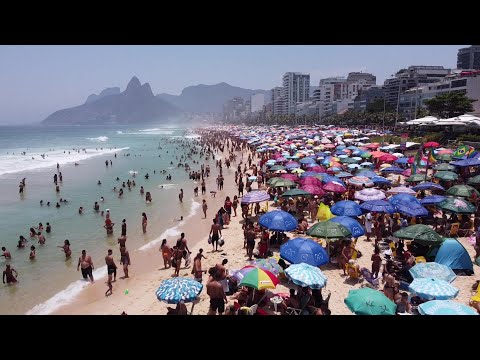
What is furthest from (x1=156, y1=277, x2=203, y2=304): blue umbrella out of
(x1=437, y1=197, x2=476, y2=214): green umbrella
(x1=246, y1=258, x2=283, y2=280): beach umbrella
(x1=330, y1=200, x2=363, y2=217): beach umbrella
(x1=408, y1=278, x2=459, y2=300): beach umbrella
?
(x1=437, y1=197, x2=476, y2=214): green umbrella

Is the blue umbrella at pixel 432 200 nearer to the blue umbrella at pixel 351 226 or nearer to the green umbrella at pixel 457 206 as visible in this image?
the green umbrella at pixel 457 206

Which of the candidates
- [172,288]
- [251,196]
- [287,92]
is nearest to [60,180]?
[251,196]

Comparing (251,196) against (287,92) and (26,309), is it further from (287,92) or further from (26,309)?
(287,92)

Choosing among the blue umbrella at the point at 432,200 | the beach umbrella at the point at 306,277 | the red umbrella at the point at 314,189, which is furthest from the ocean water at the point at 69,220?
the blue umbrella at the point at 432,200

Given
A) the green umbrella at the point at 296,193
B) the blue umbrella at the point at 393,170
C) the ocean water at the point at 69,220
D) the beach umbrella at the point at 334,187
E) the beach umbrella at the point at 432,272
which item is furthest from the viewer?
the blue umbrella at the point at 393,170

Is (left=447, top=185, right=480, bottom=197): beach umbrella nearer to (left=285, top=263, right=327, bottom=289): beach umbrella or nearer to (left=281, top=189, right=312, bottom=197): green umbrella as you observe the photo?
(left=281, top=189, right=312, bottom=197): green umbrella

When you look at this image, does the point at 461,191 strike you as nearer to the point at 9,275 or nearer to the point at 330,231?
the point at 330,231
